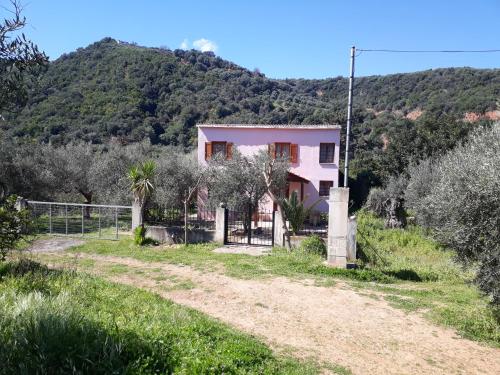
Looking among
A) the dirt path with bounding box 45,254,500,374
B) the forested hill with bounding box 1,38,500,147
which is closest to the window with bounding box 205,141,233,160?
the forested hill with bounding box 1,38,500,147

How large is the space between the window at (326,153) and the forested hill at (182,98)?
50.5 feet

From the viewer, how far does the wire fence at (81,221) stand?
15.8 metres

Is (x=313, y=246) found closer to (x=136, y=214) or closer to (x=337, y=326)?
(x=337, y=326)

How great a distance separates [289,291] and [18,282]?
5.29m

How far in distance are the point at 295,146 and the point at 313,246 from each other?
43.8 feet

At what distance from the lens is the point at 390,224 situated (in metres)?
22.4

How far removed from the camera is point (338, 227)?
36.3ft

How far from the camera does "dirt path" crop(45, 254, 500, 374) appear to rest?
18.8 ft

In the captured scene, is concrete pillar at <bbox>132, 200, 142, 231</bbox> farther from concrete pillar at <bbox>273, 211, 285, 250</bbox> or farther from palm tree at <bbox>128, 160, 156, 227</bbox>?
concrete pillar at <bbox>273, 211, 285, 250</bbox>

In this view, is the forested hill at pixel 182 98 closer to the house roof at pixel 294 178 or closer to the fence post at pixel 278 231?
the house roof at pixel 294 178

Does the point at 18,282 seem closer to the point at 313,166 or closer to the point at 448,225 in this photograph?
the point at 448,225

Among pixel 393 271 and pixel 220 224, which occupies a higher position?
pixel 220 224

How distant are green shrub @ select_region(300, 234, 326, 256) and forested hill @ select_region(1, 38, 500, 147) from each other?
22.9 m

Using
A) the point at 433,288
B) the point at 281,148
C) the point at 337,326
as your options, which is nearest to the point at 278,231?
the point at 433,288
